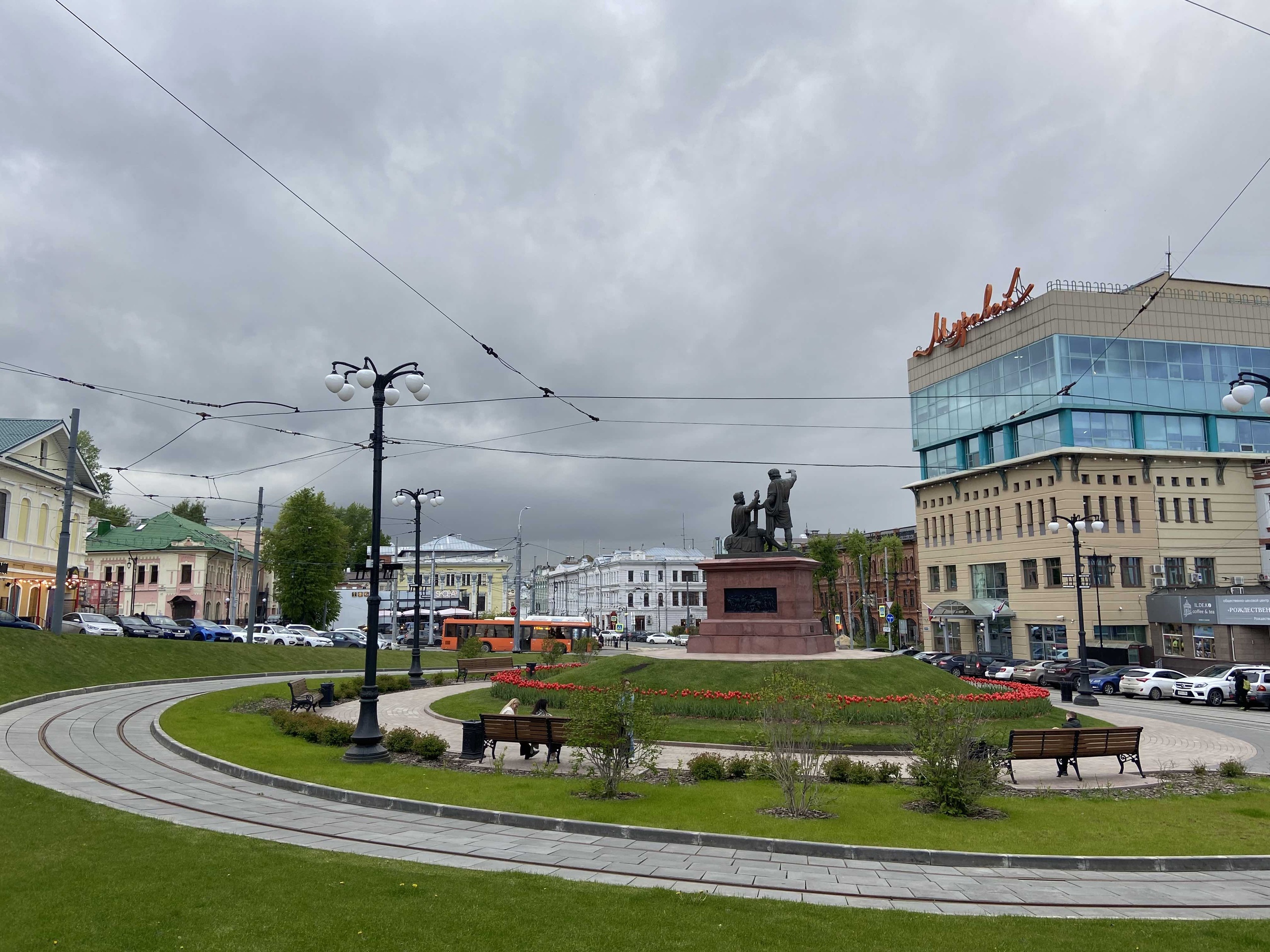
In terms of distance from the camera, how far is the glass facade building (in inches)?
2276

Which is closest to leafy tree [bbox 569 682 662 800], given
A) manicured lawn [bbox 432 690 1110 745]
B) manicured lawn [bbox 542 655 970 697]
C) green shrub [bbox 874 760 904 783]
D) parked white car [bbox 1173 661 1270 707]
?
manicured lawn [bbox 432 690 1110 745]

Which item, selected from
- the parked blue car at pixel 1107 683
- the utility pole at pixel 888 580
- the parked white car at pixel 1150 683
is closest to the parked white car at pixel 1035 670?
A: the parked blue car at pixel 1107 683

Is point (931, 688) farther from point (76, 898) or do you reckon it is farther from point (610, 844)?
point (76, 898)

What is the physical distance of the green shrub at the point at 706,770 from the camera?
14.4 metres

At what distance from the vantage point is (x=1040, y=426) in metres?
60.0

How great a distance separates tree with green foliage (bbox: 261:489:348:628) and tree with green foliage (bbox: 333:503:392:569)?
1989cm

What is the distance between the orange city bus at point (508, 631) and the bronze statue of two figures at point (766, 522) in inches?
1251

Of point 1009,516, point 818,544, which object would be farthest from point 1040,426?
point 818,544

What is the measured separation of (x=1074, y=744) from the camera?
1538 cm

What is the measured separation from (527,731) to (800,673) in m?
8.32

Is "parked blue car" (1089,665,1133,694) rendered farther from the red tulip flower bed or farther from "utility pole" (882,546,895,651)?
"utility pole" (882,546,895,651)

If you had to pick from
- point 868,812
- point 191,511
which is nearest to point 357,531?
point 191,511

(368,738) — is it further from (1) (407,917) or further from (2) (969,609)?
(2) (969,609)

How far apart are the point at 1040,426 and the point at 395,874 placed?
6085 centimetres
